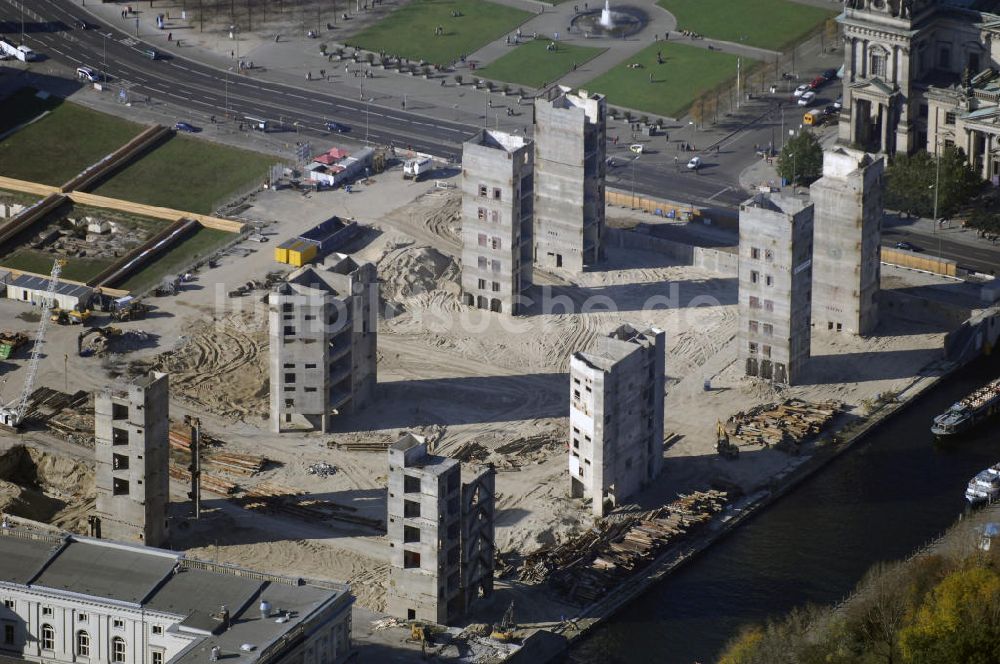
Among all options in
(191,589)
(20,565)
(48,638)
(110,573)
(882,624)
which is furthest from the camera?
(20,565)

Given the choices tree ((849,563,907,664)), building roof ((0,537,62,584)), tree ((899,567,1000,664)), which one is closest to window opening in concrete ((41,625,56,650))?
building roof ((0,537,62,584))

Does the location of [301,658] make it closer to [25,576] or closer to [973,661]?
[25,576]

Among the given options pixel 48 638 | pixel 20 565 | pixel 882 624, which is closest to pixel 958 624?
pixel 882 624

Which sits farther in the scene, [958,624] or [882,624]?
[882,624]

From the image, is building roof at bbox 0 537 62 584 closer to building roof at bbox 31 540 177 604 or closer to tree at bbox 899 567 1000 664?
building roof at bbox 31 540 177 604

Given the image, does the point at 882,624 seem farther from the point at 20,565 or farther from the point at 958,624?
the point at 20,565
